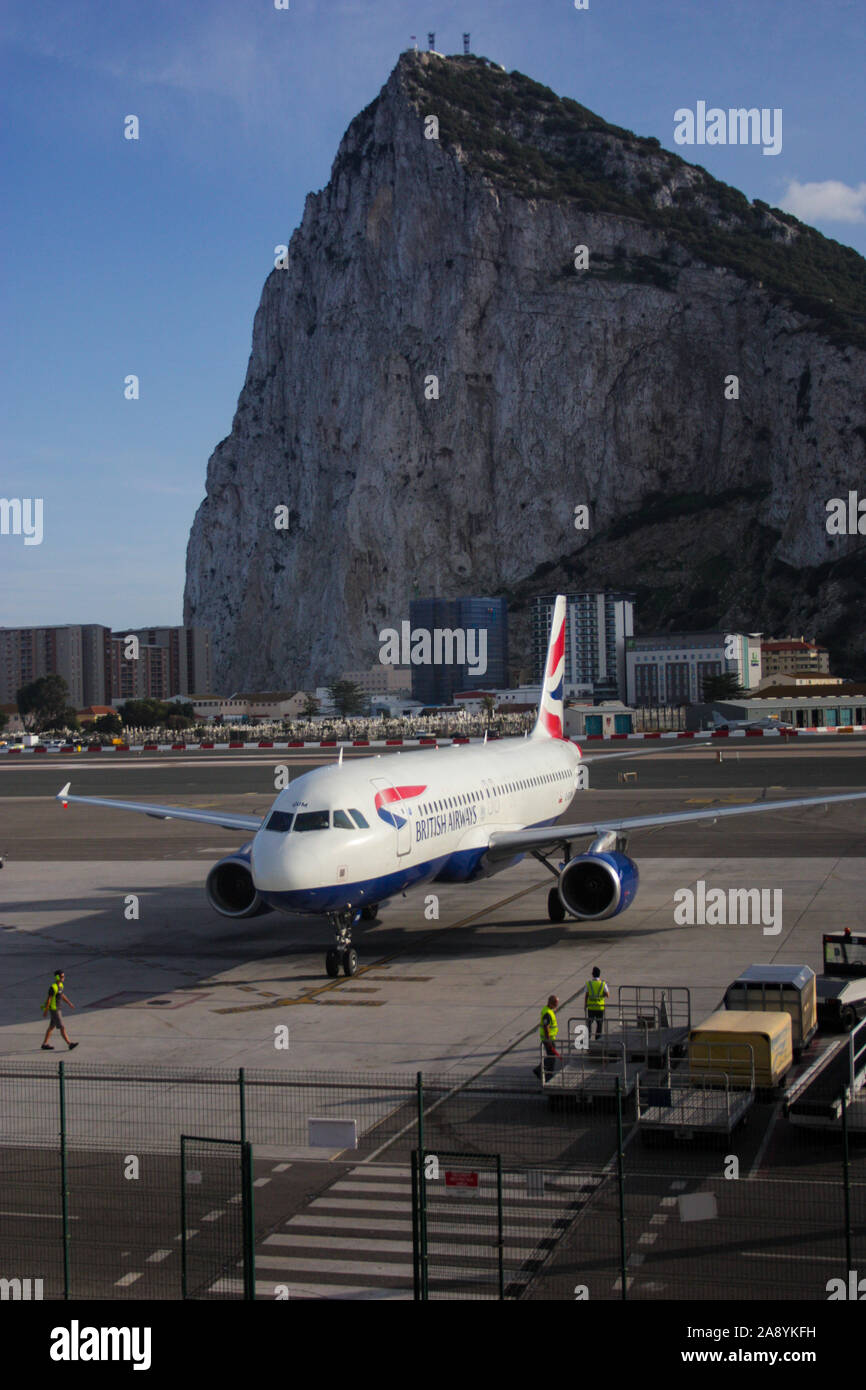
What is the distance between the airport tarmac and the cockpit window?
11.2 feet

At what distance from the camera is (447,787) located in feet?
102

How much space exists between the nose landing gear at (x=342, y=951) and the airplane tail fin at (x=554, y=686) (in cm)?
1847

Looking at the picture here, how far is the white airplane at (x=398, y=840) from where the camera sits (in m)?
25.3

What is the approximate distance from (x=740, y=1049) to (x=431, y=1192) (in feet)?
17.8

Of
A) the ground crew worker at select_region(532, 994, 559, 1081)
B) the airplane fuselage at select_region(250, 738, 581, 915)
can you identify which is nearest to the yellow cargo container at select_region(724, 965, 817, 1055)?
the ground crew worker at select_region(532, 994, 559, 1081)

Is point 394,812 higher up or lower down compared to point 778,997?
higher up

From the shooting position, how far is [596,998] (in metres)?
20.4

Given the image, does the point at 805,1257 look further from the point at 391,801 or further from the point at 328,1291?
the point at 391,801

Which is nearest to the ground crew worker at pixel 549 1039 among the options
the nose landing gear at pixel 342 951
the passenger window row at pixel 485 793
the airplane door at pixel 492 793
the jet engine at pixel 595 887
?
the nose landing gear at pixel 342 951

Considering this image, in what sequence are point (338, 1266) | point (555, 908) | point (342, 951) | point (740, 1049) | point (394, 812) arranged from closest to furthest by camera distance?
point (338, 1266) < point (740, 1049) < point (342, 951) < point (394, 812) < point (555, 908)

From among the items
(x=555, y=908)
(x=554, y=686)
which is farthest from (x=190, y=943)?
(x=554, y=686)

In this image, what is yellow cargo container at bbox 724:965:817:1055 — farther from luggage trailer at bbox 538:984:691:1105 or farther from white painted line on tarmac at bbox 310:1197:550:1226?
white painted line on tarmac at bbox 310:1197:550:1226

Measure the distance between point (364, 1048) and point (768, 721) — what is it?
119m
